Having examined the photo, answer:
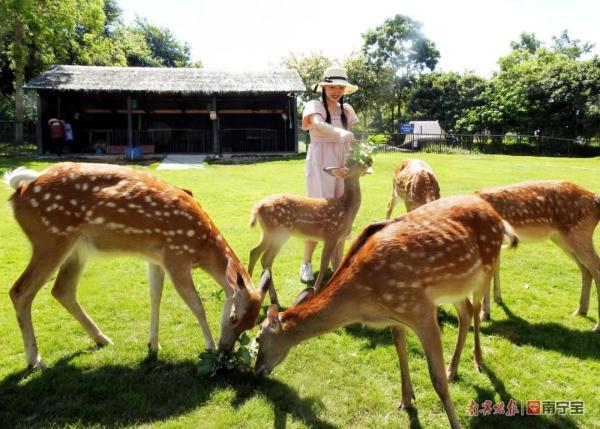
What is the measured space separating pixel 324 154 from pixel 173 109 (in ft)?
72.6

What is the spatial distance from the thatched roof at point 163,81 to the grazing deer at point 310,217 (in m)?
18.6

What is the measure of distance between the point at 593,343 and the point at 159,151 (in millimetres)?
24796

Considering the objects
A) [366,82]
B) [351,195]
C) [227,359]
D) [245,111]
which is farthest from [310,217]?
[366,82]

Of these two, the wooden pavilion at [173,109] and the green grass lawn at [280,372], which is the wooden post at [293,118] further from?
the green grass lawn at [280,372]

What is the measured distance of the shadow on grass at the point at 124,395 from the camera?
11.2 feet

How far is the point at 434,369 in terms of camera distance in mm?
3283

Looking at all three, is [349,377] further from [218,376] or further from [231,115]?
[231,115]

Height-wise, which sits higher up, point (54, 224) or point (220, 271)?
point (54, 224)

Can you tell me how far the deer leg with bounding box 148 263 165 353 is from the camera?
14.6 ft

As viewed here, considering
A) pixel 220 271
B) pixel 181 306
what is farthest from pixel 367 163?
pixel 181 306

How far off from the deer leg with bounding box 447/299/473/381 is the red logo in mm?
630

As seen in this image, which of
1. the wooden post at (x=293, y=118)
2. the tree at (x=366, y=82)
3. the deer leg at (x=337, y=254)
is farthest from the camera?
the tree at (x=366, y=82)

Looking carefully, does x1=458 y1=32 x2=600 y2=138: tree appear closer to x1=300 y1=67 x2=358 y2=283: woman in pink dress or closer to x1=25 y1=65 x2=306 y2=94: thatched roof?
x1=25 y1=65 x2=306 y2=94: thatched roof

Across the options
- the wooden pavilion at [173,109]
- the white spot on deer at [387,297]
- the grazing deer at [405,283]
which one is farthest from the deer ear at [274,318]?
the wooden pavilion at [173,109]
